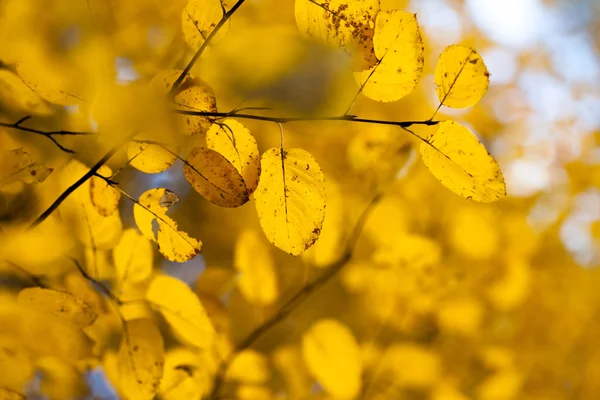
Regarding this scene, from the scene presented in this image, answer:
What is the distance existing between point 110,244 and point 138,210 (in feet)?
0.31

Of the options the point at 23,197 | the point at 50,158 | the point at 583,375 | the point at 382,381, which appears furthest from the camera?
the point at 583,375

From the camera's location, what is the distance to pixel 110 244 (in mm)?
421

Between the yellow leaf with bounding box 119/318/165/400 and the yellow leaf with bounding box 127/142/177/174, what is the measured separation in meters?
0.12

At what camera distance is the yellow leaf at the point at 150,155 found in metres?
0.33

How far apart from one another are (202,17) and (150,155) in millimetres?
90

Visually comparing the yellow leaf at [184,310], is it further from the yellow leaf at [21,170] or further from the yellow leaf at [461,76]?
the yellow leaf at [461,76]

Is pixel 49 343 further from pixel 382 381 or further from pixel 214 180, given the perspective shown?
pixel 382 381

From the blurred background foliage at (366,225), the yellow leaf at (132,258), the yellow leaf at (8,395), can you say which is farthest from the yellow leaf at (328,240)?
the yellow leaf at (8,395)

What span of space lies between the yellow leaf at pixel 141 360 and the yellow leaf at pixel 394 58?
226 mm

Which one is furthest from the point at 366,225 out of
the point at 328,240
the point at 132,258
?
the point at 132,258

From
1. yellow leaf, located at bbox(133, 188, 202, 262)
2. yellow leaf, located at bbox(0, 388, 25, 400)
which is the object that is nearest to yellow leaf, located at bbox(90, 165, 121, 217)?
yellow leaf, located at bbox(133, 188, 202, 262)

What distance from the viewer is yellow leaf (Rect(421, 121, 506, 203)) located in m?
0.29

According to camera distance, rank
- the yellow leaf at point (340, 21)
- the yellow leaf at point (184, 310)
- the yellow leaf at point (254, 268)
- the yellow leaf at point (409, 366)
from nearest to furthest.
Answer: the yellow leaf at point (340, 21), the yellow leaf at point (184, 310), the yellow leaf at point (254, 268), the yellow leaf at point (409, 366)

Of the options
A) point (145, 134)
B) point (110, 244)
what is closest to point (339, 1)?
point (145, 134)
